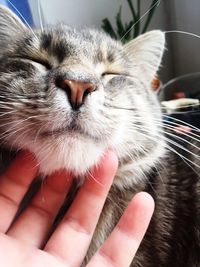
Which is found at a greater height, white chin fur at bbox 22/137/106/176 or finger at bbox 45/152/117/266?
white chin fur at bbox 22/137/106/176

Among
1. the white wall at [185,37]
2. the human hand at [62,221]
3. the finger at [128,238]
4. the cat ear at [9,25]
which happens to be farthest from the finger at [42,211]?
the white wall at [185,37]

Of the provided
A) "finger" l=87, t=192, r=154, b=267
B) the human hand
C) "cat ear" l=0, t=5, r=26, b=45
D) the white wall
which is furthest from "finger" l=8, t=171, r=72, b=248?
the white wall

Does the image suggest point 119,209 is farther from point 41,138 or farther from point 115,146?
point 41,138

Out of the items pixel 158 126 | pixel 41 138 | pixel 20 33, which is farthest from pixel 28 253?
pixel 20 33

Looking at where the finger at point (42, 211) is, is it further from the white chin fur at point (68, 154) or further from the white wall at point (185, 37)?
the white wall at point (185, 37)

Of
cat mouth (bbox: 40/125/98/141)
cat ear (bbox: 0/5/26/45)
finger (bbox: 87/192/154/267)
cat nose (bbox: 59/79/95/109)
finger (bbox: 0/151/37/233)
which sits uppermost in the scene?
cat ear (bbox: 0/5/26/45)

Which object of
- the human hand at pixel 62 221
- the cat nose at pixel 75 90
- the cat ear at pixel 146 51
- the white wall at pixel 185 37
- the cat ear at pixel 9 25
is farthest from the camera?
the white wall at pixel 185 37

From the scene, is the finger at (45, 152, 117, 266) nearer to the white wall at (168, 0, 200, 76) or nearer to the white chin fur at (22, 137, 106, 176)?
the white chin fur at (22, 137, 106, 176)
